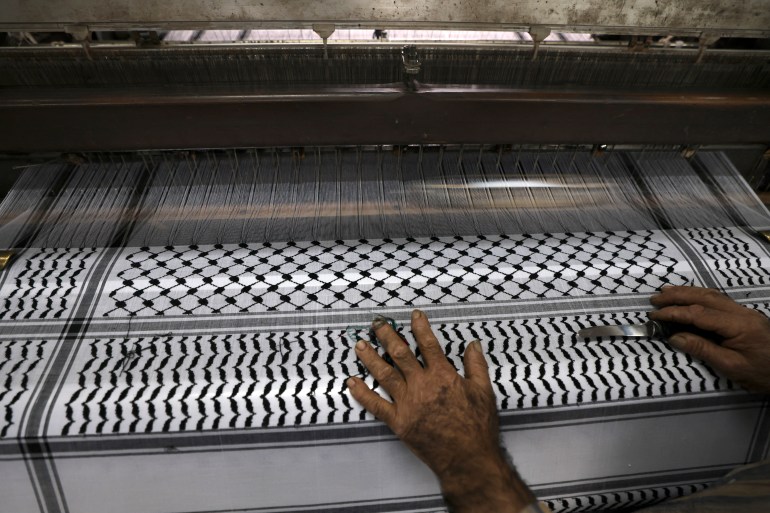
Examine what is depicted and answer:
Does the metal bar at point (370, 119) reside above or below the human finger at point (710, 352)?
above

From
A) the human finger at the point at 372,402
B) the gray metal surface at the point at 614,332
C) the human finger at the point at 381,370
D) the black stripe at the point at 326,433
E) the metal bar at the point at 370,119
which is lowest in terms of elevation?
the black stripe at the point at 326,433

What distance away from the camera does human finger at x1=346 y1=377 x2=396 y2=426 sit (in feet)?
2.89

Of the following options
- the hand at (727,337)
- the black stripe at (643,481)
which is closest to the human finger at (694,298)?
the hand at (727,337)

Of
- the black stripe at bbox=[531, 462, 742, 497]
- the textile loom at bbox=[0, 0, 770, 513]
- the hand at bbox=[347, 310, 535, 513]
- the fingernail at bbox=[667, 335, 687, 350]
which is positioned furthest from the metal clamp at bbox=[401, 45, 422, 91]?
the black stripe at bbox=[531, 462, 742, 497]

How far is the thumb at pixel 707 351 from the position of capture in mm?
966

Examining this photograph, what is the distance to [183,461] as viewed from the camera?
Answer: 901mm

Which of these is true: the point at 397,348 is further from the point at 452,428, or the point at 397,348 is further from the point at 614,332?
the point at 614,332

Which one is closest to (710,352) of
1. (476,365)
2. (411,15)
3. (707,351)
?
(707,351)

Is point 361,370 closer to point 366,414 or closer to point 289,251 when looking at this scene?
point 366,414

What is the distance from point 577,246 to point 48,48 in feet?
3.73

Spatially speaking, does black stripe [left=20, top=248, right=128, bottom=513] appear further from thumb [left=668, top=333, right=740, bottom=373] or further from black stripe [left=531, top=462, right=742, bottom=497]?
thumb [left=668, top=333, right=740, bottom=373]

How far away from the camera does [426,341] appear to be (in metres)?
0.95

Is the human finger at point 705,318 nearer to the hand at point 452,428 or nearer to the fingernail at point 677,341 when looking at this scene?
the fingernail at point 677,341

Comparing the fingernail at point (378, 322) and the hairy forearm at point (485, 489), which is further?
the fingernail at point (378, 322)
